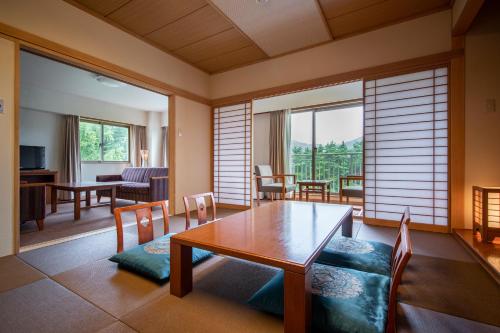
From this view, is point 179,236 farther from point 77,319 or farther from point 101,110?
point 101,110

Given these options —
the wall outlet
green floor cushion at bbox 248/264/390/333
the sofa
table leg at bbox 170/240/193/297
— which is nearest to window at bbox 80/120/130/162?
the sofa

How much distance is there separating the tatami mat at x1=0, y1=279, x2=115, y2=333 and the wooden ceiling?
2889mm

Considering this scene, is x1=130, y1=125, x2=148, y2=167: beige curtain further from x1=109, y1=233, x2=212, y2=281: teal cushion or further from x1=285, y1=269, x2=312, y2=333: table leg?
x1=285, y1=269, x2=312, y2=333: table leg

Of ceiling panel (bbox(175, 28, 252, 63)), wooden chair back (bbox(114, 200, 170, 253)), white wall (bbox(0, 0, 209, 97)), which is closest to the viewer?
wooden chair back (bbox(114, 200, 170, 253))

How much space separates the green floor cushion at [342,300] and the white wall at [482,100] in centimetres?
230

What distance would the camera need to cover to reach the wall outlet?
2.52m

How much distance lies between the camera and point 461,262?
194cm

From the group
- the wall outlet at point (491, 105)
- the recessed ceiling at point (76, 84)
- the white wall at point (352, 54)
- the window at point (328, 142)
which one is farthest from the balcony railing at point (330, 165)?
the recessed ceiling at point (76, 84)

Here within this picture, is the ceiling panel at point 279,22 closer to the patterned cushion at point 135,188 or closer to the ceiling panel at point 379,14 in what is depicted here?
the ceiling panel at point 379,14

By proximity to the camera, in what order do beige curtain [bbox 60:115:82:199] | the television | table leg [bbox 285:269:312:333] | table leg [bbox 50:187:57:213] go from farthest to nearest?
beige curtain [bbox 60:115:82:199]
the television
table leg [bbox 50:187:57:213]
table leg [bbox 285:269:312:333]

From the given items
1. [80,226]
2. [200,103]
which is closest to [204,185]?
[200,103]

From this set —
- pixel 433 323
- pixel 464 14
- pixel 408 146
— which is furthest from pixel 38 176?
pixel 464 14

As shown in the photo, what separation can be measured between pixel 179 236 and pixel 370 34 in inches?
138

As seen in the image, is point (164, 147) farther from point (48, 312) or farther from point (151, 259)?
point (48, 312)
